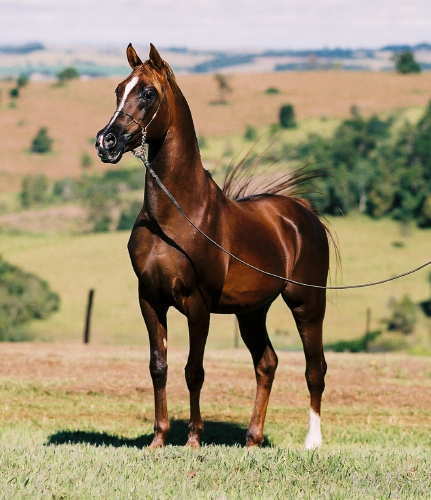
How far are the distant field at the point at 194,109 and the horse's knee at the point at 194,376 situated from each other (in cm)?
15366

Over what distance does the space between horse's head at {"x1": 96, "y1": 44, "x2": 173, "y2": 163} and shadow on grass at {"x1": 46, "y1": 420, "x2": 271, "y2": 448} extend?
3.65m

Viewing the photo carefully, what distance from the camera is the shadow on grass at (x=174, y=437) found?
1102 centimetres

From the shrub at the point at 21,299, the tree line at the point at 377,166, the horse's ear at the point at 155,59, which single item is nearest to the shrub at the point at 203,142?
the tree line at the point at 377,166

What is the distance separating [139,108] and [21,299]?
58.0 m

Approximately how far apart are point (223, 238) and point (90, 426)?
427cm

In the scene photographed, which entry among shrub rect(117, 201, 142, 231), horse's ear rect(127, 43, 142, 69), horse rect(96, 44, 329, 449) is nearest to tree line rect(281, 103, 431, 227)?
shrub rect(117, 201, 142, 231)

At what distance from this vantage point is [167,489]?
7395mm

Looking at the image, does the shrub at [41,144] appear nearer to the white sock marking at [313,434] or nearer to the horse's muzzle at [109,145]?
the white sock marking at [313,434]

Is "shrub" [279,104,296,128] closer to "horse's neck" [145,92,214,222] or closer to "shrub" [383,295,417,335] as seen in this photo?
"shrub" [383,295,417,335]

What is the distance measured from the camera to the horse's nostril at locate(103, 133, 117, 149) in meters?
8.16

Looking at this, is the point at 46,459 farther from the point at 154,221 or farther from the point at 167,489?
the point at 154,221

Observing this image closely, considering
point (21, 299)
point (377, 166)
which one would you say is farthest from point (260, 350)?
point (377, 166)

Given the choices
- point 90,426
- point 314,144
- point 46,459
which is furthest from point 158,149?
point 314,144

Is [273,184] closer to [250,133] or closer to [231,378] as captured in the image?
[231,378]
